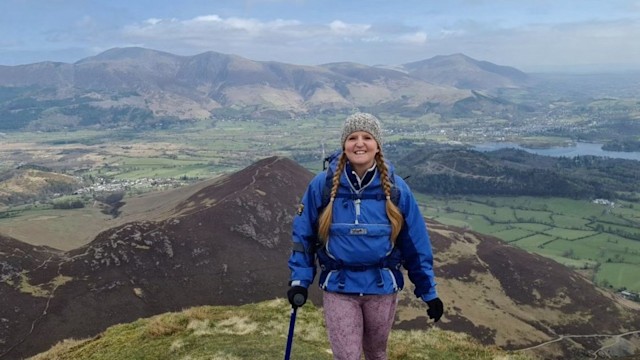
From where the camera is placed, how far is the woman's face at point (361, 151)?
920 centimetres

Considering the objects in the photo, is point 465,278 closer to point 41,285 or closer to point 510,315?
point 510,315

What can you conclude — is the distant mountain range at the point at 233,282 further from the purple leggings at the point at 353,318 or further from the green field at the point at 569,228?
the purple leggings at the point at 353,318

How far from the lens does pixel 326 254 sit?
932 centimetres

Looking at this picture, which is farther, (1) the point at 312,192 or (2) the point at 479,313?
(2) the point at 479,313

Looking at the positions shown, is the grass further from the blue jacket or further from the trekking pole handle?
the blue jacket

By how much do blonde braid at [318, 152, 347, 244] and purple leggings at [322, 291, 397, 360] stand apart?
118 cm

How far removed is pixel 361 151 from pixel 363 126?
0.53 metres

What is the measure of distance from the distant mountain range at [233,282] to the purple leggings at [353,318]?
55425mm

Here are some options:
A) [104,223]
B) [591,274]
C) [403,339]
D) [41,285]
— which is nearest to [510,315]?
[591,274]

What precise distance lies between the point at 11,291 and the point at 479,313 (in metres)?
64.7

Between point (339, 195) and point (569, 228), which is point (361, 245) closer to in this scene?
point (339, 195)

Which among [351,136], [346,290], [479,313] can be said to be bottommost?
[479,313]

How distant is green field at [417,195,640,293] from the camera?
121019 millimetres

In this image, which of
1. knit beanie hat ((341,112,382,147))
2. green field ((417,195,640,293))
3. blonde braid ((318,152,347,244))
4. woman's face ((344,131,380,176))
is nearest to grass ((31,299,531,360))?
blonde braid ((318,152,347,244))
